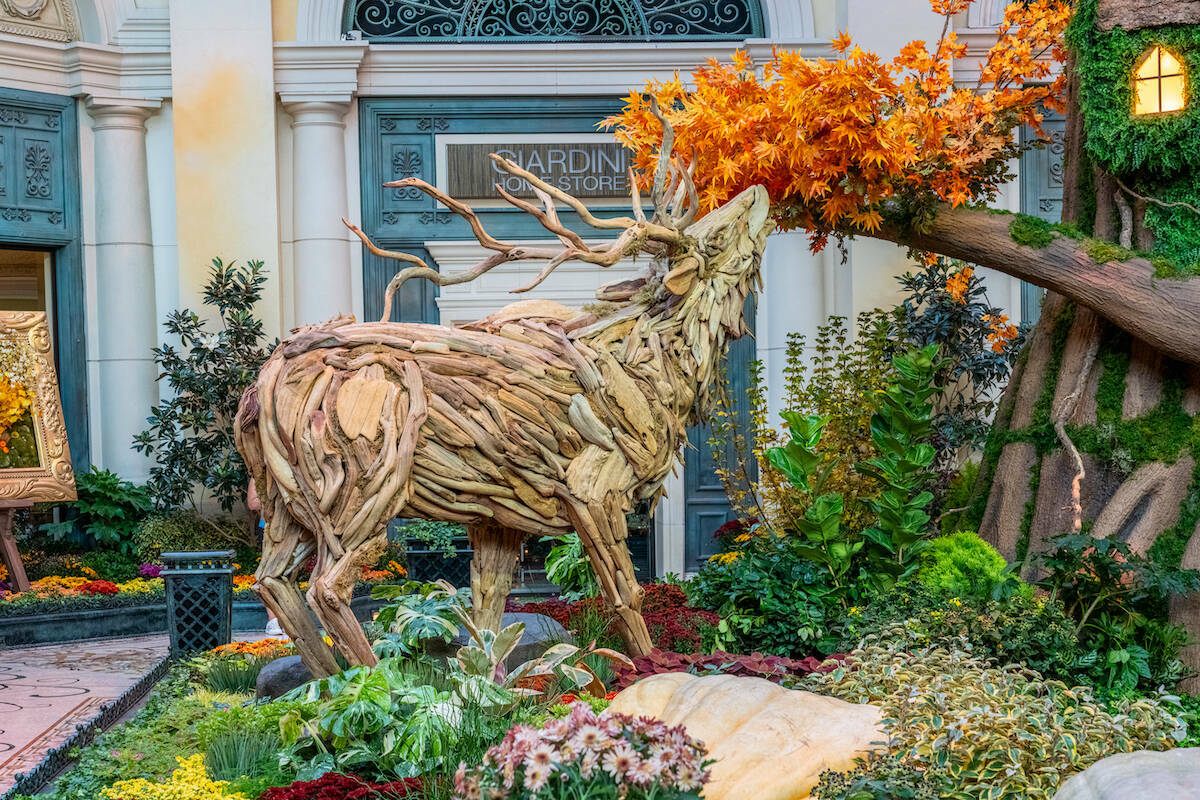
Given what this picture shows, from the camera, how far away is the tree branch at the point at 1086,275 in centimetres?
610

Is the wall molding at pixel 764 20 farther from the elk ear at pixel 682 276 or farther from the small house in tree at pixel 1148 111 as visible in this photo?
the elk ear at pixel 682 276

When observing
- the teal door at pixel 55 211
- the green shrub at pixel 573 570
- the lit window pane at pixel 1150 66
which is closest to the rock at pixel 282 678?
the green shrub at pixel 573 570

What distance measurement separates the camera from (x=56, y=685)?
7.36m

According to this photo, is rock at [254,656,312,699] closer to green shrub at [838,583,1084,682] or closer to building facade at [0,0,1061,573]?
green shrub at [838,583,1084,682]

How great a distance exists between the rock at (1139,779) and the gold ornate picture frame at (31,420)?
9.27m

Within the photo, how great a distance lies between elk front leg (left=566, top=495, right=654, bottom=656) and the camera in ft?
16.1

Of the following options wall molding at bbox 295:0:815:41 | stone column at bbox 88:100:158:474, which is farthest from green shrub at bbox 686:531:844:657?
stone column at bbox 88:100:158:474

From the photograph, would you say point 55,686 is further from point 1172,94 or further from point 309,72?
point 1172,94

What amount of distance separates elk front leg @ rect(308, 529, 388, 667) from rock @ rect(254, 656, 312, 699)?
3.04ft

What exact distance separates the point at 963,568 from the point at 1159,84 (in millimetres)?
2869

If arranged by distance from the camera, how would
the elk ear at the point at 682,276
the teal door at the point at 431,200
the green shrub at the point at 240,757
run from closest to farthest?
1. the green shrub at the point at 240,757
2. the elk ear at the point at 682,276
3. the teal door at the point at 431,200

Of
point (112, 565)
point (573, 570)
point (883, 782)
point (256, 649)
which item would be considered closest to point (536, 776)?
point (883, 782)

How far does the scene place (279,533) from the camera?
4758 mm

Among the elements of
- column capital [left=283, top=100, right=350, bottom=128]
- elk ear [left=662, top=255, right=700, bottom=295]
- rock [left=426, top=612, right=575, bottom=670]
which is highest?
column capital [left=283, top=100, right=350, bottom=128]
